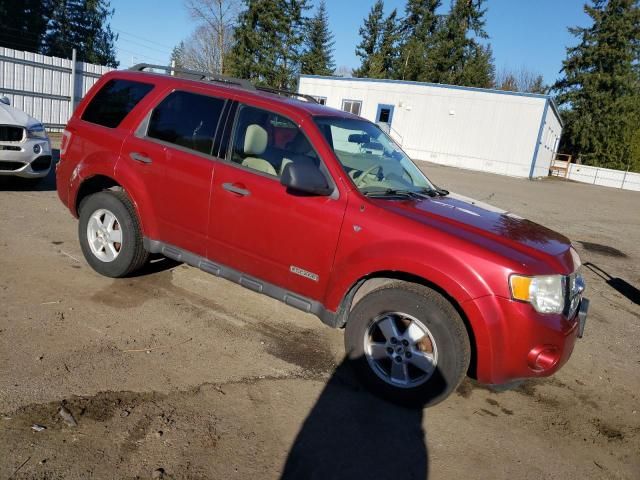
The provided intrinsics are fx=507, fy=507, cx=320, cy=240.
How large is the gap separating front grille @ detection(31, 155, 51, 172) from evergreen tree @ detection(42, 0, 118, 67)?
34.5 meters

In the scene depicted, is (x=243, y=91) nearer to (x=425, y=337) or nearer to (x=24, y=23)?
(x=425, y=337)

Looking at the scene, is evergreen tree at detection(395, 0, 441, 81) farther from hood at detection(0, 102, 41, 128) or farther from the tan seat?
the tan seat

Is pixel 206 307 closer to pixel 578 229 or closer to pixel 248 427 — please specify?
pixel 248 427

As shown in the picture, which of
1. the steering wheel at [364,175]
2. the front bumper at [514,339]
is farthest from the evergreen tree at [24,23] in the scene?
the front bumper at [514,339]

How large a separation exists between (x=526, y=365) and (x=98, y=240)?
12.8 ft

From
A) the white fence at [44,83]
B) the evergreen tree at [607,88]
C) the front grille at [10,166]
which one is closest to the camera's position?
the front grille at [10,166]

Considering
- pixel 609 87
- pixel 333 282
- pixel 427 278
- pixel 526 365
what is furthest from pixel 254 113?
pixel 609 87

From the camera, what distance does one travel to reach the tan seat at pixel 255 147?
3988 mm

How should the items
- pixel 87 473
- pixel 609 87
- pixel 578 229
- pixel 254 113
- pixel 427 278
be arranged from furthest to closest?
pixel 609 87 → pixel 578 229 → pixel 254 113 → pixel 427 278 → pixel 87 473

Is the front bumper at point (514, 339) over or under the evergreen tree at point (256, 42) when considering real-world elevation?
under

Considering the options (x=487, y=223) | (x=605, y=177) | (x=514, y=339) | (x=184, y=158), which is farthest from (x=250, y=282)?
(x=605, y=177)

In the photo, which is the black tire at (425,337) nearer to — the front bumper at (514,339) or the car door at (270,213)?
the front bumper at (514,339)

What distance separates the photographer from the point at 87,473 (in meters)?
2.44

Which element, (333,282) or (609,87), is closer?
(333,282)
